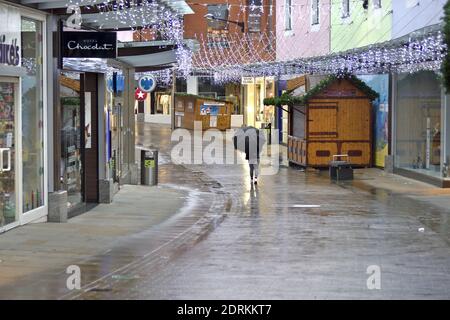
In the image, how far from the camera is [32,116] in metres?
13.7

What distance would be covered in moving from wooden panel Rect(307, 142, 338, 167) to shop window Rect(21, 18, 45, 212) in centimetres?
1502

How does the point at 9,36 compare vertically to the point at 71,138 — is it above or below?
above

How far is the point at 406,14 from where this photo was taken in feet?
78.5

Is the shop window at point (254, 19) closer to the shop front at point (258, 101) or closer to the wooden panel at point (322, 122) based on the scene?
the shop front at point (258, 101)

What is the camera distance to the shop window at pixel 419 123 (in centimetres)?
2245

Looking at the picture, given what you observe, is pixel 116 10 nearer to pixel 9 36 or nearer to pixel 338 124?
pixel 9 36

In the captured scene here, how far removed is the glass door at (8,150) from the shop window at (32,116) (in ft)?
1.37

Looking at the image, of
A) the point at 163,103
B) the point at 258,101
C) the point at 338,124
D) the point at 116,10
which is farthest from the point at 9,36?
the point at 163,103

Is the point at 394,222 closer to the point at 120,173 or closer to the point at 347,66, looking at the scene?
the point at 120,173

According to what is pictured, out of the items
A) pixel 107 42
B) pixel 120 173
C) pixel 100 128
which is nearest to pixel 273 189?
pixel 120 173

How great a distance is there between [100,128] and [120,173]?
3.39 m

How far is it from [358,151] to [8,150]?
676 inches

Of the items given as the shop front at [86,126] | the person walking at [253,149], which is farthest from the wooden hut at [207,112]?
the shop front at [86,126]

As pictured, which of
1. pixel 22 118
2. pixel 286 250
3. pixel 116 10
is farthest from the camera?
pixel 116 10
